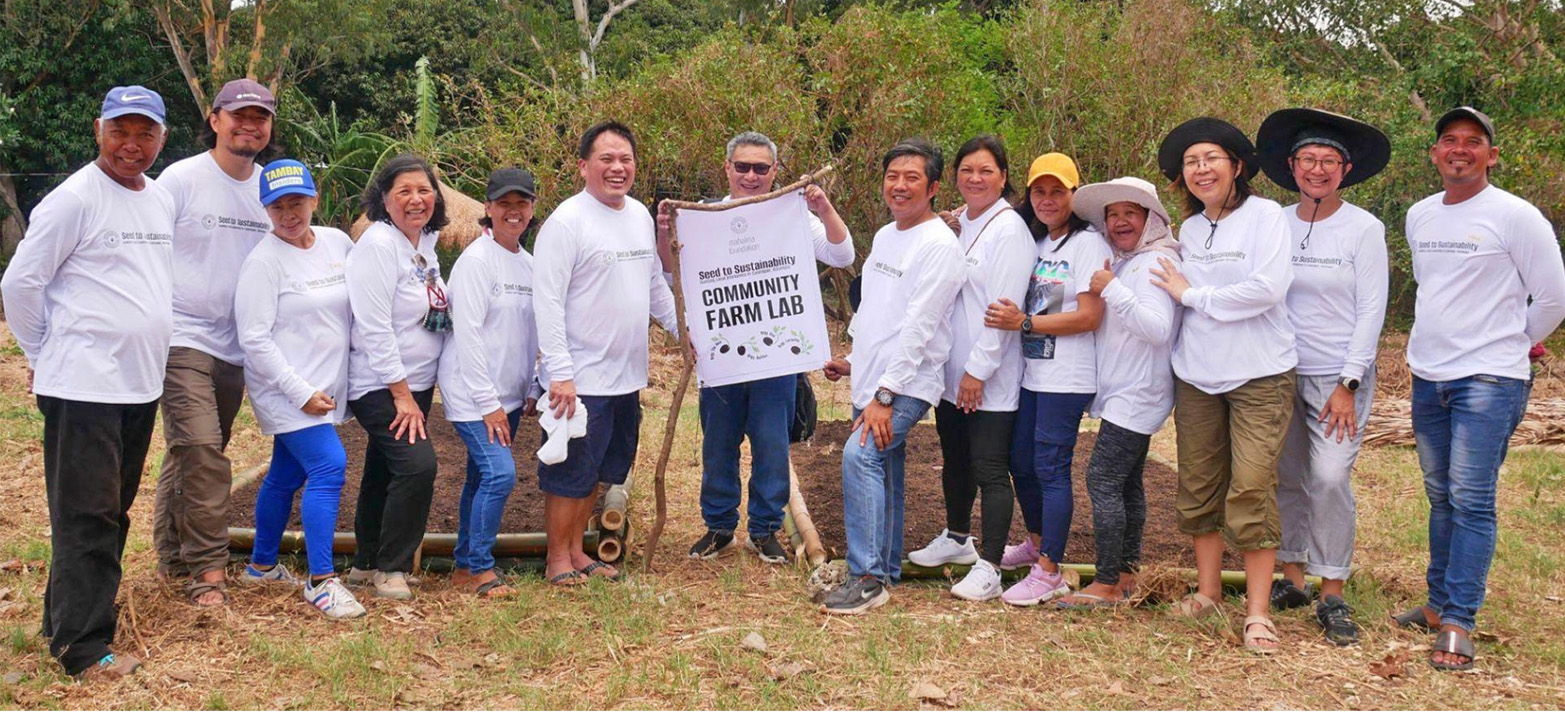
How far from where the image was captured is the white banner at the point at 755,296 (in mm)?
5379

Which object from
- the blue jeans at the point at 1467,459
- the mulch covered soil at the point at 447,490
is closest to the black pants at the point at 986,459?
the blue jeans at the point at 1467,459

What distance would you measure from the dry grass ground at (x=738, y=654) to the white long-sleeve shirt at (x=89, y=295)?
1.04 metres

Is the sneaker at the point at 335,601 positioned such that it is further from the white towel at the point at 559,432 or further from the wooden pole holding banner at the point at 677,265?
the wooden pole holding banner at the point at 677,265

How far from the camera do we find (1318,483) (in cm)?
488

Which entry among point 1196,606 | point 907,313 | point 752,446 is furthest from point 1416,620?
point 752,446

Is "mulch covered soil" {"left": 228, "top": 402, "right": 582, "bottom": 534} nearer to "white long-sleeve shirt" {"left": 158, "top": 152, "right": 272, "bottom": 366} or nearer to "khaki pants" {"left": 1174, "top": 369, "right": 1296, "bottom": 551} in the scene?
"white long-sleeve shirt" {"left": 158, "top": 152, "right": 272, "bottom": 366}

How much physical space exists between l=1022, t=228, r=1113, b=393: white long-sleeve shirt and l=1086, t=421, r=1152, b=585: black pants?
0.78 feet

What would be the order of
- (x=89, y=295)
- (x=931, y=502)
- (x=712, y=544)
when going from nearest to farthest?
1. (x=89, y=295)
2. (x=712, y=544)
3. (x=931, y=502)

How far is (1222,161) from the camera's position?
4.62m

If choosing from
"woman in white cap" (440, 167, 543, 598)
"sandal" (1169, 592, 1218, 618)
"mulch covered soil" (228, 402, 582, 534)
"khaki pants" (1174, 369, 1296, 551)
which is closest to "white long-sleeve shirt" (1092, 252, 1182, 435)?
"khaki pants" (1174, 369, 1296, 551)

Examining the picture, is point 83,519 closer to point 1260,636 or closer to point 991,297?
point 991,297

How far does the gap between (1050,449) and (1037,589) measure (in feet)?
2.04

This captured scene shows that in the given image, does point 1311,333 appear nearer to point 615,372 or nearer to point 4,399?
point 615,372

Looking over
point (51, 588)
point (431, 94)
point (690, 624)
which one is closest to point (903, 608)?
point (690, 624)
